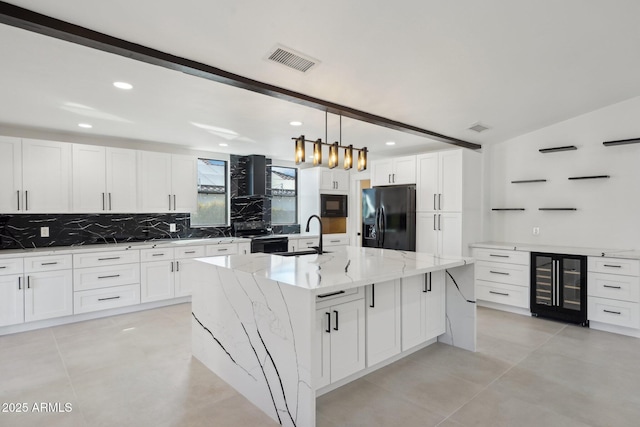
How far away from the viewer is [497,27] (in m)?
2.45

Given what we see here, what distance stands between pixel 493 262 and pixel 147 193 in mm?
4870

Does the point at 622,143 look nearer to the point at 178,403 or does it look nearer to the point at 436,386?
the point at 436,386

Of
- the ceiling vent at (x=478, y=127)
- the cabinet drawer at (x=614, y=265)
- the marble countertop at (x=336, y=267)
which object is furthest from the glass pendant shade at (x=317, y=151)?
the cabinet drawer at (x=614, y=265)

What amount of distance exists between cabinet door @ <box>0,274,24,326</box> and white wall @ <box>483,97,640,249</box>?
6.02 m

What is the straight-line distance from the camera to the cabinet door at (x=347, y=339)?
7.85 feet

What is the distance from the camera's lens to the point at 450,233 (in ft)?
16.4

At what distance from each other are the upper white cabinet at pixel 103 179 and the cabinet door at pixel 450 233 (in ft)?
14.2

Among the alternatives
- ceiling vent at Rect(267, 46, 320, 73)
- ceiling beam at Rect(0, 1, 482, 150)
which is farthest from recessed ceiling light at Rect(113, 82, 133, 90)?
ceiling vent at Rect(267, 46, 320, 73)

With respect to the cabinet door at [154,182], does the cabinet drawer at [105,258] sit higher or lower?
lower

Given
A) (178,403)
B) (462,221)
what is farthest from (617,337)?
(178,403)

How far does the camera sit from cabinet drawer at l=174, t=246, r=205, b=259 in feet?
16.0

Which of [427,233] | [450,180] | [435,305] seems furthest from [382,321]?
[450,180]

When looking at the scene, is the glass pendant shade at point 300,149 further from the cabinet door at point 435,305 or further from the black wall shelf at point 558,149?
the black wall shelf at point 558,149

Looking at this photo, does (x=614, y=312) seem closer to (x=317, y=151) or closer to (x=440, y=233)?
(x=440, y=233)
